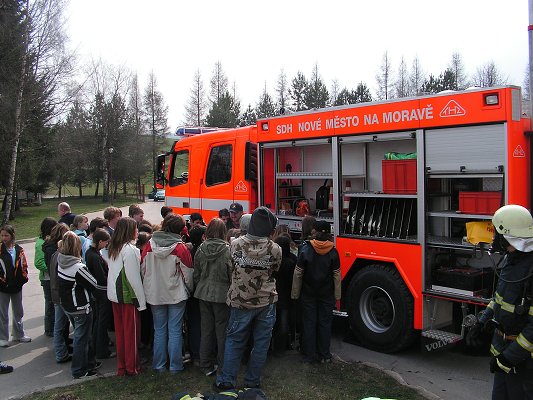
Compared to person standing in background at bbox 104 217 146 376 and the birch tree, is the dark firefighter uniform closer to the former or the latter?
person standing in background at bbox 104 217 146 376

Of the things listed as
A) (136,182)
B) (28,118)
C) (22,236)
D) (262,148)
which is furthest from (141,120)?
(262,148)

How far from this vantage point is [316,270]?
18.1 ft

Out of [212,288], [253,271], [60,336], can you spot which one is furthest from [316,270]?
[60,336]

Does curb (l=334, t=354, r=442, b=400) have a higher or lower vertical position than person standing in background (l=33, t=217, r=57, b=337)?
lower

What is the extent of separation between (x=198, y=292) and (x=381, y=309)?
2.40 metres

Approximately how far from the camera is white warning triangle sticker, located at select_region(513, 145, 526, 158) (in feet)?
16.1

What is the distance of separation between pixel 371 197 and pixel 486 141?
5.38 ft

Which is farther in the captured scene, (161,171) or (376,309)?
(161,171)

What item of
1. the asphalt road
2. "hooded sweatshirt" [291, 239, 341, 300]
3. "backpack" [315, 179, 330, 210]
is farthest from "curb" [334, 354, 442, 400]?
"backpack" [315, 179, 330, 210]

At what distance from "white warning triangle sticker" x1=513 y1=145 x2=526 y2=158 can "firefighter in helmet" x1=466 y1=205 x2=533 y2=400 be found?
1.76 meters

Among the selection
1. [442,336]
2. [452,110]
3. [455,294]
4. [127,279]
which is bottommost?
[442,336]

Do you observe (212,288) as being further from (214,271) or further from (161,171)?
(161,171)

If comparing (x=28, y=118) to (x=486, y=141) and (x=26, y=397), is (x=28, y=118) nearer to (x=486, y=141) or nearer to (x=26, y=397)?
(x=26, y=397)

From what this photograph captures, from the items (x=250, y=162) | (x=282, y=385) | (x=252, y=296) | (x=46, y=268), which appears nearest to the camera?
(x=252, y=296)
